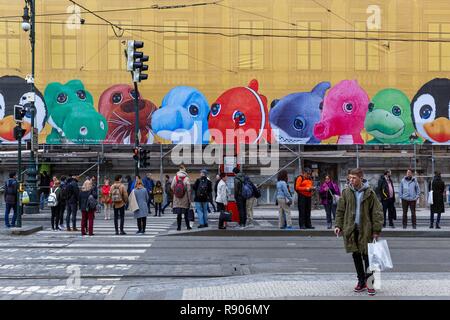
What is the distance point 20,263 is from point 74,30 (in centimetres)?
2031

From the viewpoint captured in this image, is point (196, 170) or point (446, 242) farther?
point (196, 170)

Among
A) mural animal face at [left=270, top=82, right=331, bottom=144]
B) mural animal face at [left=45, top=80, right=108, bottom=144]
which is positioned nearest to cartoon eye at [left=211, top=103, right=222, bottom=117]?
mural animal face at [left=270, top=82, right=331, bottom=144]

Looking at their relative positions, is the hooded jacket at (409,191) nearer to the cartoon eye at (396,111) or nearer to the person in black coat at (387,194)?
the person in black coat at (387,194)

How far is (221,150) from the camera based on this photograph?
100ft

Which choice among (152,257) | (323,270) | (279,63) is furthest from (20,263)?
(279,63)

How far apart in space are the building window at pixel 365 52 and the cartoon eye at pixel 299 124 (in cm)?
373

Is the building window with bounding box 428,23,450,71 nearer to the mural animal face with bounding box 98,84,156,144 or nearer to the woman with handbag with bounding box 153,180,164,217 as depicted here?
the mural animal face with bounding box 98,84,156,144

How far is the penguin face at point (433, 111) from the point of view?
30.5 meters

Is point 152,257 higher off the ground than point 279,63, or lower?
lower

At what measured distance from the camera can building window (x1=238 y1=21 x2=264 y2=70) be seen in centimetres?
3086

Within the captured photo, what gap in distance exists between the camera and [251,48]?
102 ft

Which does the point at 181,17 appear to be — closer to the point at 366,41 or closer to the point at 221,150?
the point at 221,150

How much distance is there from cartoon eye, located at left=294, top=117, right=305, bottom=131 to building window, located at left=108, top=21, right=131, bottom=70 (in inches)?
335

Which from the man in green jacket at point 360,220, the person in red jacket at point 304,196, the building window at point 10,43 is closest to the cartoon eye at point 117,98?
the building window at point 10,43
